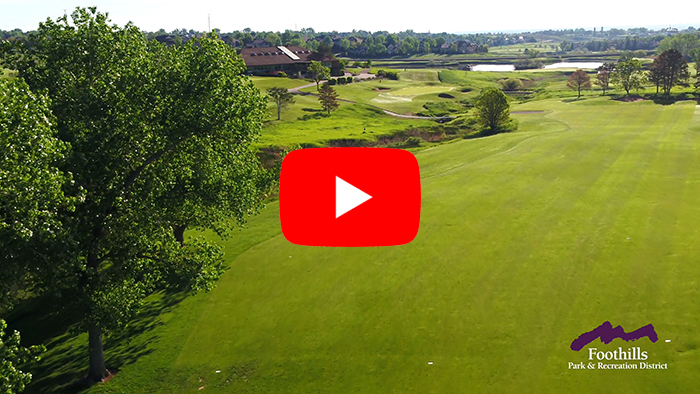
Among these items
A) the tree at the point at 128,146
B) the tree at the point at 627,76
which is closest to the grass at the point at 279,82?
the tree at the point at 627,76

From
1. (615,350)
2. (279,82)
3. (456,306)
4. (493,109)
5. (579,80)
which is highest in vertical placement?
(279,82)

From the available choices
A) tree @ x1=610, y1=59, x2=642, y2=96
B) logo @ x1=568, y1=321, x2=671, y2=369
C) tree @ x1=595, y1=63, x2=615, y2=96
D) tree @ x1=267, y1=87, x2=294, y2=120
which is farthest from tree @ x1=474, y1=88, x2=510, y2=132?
logo @ x1=568, y1=321, x2=671, y2=369

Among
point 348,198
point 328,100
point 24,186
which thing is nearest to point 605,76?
point 328,100

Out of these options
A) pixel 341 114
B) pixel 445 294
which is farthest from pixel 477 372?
pixel 341 114

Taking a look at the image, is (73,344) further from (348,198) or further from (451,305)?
(451,305)

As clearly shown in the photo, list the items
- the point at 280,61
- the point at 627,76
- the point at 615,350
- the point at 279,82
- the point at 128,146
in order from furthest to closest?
the point at 280,61, the point at 279,82, the point at 627,76, the point at 128,146, the point at 615,350

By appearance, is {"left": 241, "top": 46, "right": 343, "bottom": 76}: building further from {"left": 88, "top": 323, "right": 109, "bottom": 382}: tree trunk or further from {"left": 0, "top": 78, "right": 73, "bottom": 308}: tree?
{"left": 0, "top": 78, "right": 73, "bottom": 308}: tree
